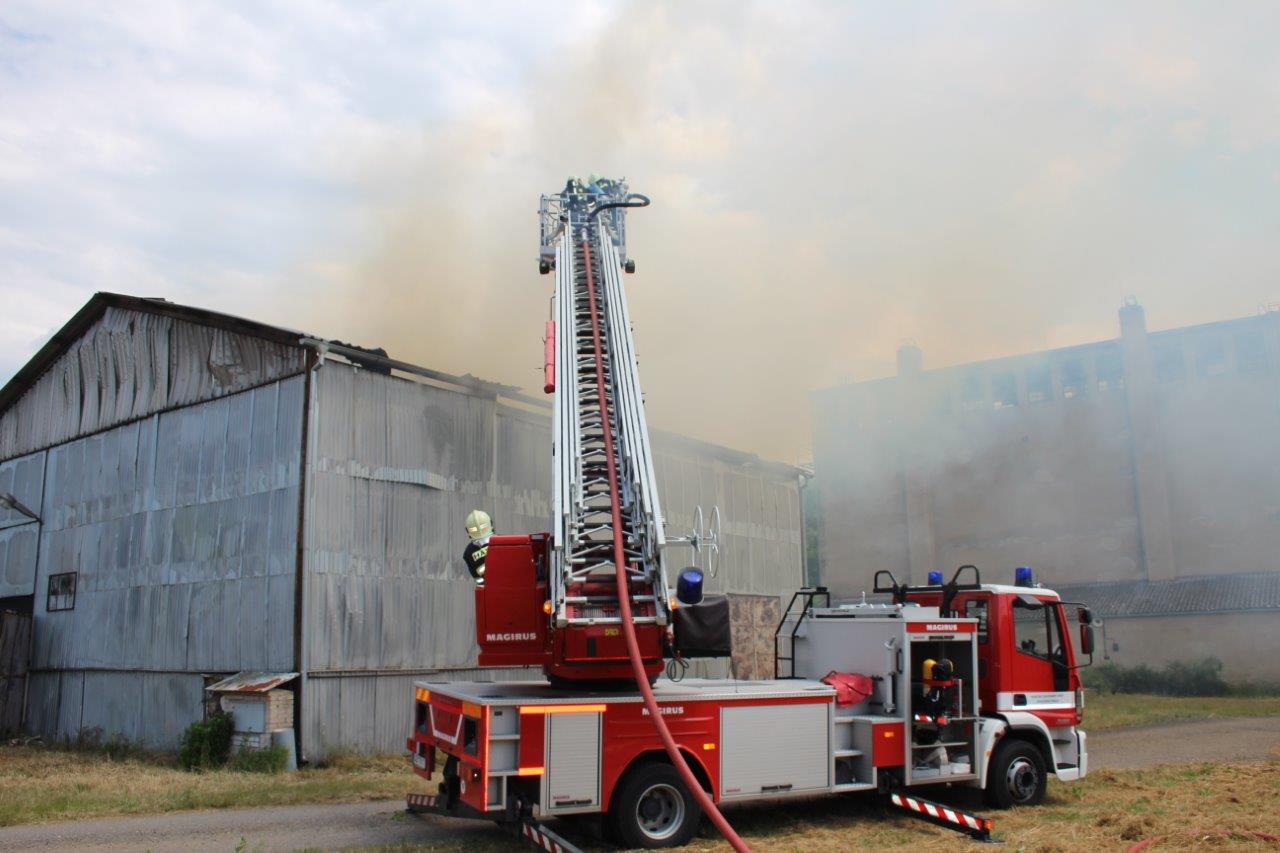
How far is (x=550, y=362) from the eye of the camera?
11078 millimetres

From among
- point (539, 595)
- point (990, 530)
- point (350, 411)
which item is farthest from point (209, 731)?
point (990, 530)

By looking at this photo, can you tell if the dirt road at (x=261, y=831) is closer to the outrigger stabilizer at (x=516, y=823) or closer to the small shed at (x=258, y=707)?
the outrigger stabilizer at (x=516, y=823)

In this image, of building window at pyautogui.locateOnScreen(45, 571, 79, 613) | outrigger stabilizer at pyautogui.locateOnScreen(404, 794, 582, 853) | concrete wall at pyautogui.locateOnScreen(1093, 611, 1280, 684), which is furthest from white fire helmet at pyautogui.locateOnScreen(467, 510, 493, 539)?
concrete wall at pyautogui.locateOnScreen(1093, 611, 1280, 684)

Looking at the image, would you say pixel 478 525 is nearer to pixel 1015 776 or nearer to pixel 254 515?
pixel 1015 776

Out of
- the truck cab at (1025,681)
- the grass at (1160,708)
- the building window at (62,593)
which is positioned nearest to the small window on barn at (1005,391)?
the grass at (1160,708)

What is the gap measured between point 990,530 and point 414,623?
97.2 ft

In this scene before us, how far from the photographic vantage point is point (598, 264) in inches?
525

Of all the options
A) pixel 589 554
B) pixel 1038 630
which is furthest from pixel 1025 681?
pixel 589 554

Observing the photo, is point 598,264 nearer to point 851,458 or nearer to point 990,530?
point 851,458

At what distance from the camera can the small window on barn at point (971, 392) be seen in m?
34.7

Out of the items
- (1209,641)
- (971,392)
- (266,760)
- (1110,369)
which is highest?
(1110,369)

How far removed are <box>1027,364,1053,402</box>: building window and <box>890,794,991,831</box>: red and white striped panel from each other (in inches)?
1174

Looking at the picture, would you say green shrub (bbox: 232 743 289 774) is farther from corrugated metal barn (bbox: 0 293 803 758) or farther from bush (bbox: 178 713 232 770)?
bush (bbox: 178 713 232 770)

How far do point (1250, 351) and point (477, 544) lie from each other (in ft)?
106
